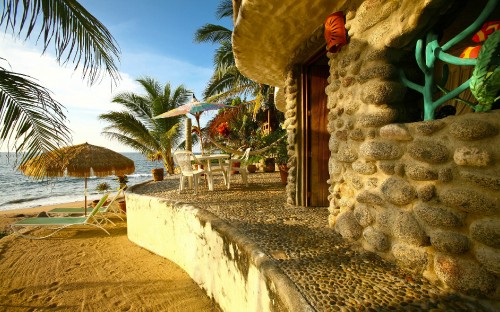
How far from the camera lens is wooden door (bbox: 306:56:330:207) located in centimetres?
355

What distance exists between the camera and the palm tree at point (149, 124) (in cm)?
1144

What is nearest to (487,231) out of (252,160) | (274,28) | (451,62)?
(451,62)

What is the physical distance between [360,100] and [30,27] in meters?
2.82

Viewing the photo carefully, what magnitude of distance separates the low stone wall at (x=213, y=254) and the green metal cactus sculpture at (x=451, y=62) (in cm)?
152

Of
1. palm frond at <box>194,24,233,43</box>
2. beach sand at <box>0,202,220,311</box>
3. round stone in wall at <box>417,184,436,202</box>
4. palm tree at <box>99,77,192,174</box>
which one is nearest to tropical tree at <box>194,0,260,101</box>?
palm frond at <box>194,24,233,43</box>

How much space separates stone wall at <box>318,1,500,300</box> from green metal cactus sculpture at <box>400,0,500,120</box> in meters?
0.14

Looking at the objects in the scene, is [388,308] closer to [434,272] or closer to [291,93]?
[434,272]

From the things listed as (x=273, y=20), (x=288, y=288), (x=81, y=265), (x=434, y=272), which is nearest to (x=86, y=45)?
(x=273, y=20)

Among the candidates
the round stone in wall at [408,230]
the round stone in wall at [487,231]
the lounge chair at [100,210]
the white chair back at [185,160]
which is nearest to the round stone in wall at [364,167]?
the round stone in wall at [408,230]

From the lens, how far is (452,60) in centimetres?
155

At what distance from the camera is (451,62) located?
156 centimetres

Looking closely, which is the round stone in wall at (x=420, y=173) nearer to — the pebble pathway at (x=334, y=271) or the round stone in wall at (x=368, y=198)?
the round stone in wall at (x=368, y=198)

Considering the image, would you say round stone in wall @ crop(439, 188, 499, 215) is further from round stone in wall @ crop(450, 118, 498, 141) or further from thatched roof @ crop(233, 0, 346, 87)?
thatched roof @ crop(233, 0, 346, 87)

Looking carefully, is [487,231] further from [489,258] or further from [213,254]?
[213,254]
